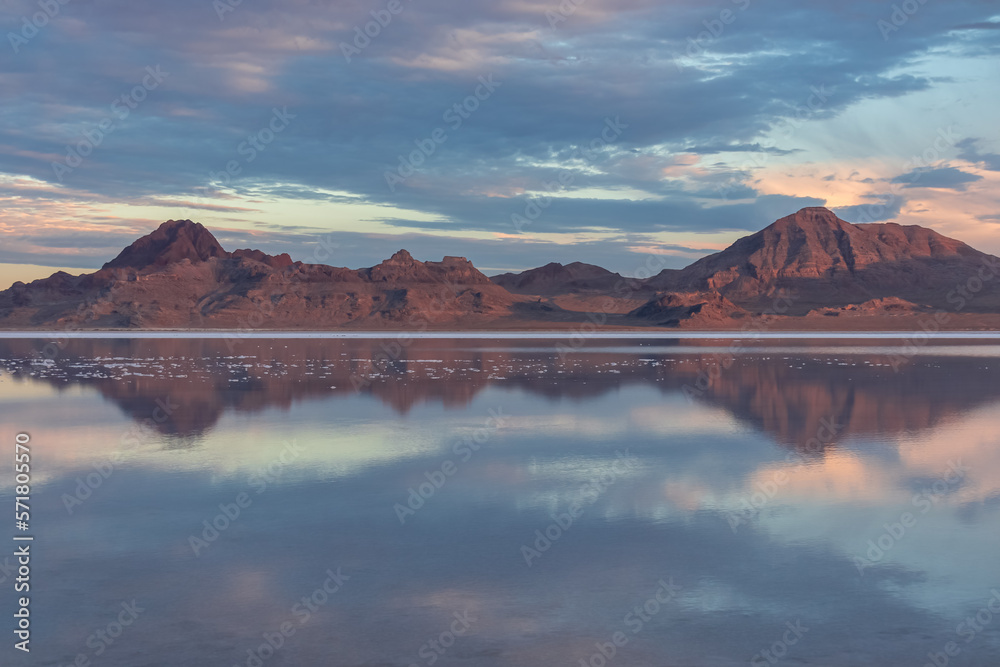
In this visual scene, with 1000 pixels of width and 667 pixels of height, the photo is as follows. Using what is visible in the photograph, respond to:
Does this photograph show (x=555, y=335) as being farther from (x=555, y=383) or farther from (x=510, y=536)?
(x=510, y=536)

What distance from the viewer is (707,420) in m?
22.3

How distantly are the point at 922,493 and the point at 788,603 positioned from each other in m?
6.21

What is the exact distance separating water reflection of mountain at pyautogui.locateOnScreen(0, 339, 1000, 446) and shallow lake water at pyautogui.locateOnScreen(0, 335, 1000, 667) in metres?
0.49

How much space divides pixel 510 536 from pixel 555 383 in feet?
73.9

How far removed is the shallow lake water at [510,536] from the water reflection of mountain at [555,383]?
0.49 meters

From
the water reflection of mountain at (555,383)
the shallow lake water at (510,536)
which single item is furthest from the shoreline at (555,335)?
the shallow lake water at (510,536)

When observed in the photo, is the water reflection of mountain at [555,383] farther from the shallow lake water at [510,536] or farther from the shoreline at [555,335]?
the shoreline at [555,335]

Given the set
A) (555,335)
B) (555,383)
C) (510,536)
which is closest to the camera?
(510,536)

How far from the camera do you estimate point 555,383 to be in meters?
33.5

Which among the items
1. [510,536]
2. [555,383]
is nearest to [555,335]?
[555,383]

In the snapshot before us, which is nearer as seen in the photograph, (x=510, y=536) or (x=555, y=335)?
(x=510, y=536)

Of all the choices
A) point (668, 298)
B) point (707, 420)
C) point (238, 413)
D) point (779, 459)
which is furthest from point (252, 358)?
point (668, 298)

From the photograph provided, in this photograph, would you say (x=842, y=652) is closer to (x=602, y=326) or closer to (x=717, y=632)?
(x=717, y=632)

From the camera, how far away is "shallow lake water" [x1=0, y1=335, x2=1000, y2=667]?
7754 mm
